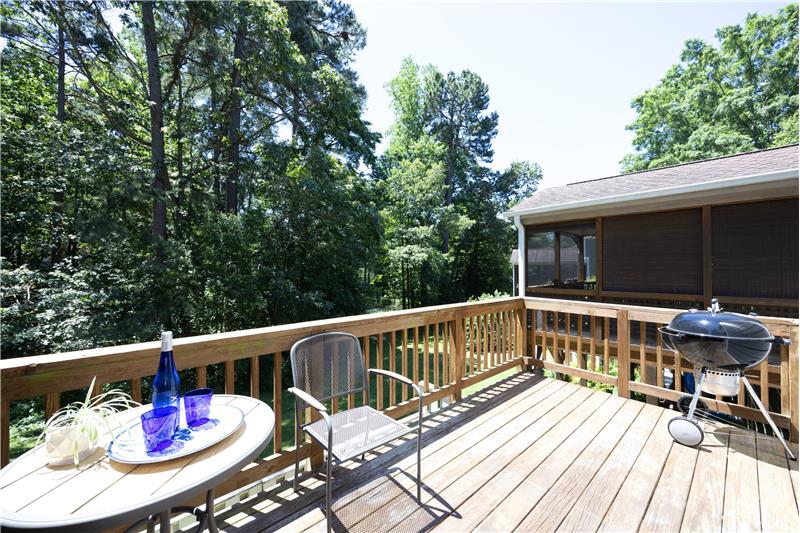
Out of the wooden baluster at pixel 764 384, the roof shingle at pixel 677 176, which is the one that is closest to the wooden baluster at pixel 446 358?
the wooden baluster at pixel 764 384

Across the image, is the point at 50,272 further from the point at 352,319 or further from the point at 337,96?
the point at 352,319

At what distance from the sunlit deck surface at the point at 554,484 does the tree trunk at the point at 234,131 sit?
8.31 metres

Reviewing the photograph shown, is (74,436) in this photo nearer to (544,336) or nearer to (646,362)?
(544,336)

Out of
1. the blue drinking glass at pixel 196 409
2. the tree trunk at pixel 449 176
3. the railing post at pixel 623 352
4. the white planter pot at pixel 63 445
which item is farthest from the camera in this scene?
the tree trunk at pixel 449 176

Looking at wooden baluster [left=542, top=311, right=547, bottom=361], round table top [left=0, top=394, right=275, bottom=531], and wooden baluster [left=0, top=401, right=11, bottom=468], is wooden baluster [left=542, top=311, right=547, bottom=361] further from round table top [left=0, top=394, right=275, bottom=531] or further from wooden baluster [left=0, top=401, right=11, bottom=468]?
wooden baluster [left=0, top=401, right=11, bottom=468]

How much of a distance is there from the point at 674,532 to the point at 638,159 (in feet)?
70.2

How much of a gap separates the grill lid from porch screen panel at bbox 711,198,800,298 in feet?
10.9

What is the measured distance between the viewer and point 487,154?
18953 mm

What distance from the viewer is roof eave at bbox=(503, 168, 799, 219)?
4280mm

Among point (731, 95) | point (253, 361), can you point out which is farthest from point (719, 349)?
point (731, 95)

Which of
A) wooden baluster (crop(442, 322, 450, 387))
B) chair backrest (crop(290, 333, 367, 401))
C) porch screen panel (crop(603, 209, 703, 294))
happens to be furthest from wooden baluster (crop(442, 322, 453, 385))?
porch screen panel (crop(603, 209, 703, 294))

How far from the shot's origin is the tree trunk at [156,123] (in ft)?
24.7

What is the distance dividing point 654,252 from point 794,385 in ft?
11.4

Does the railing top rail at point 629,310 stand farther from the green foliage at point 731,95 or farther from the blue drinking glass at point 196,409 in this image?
the green foliage at point 731,95
